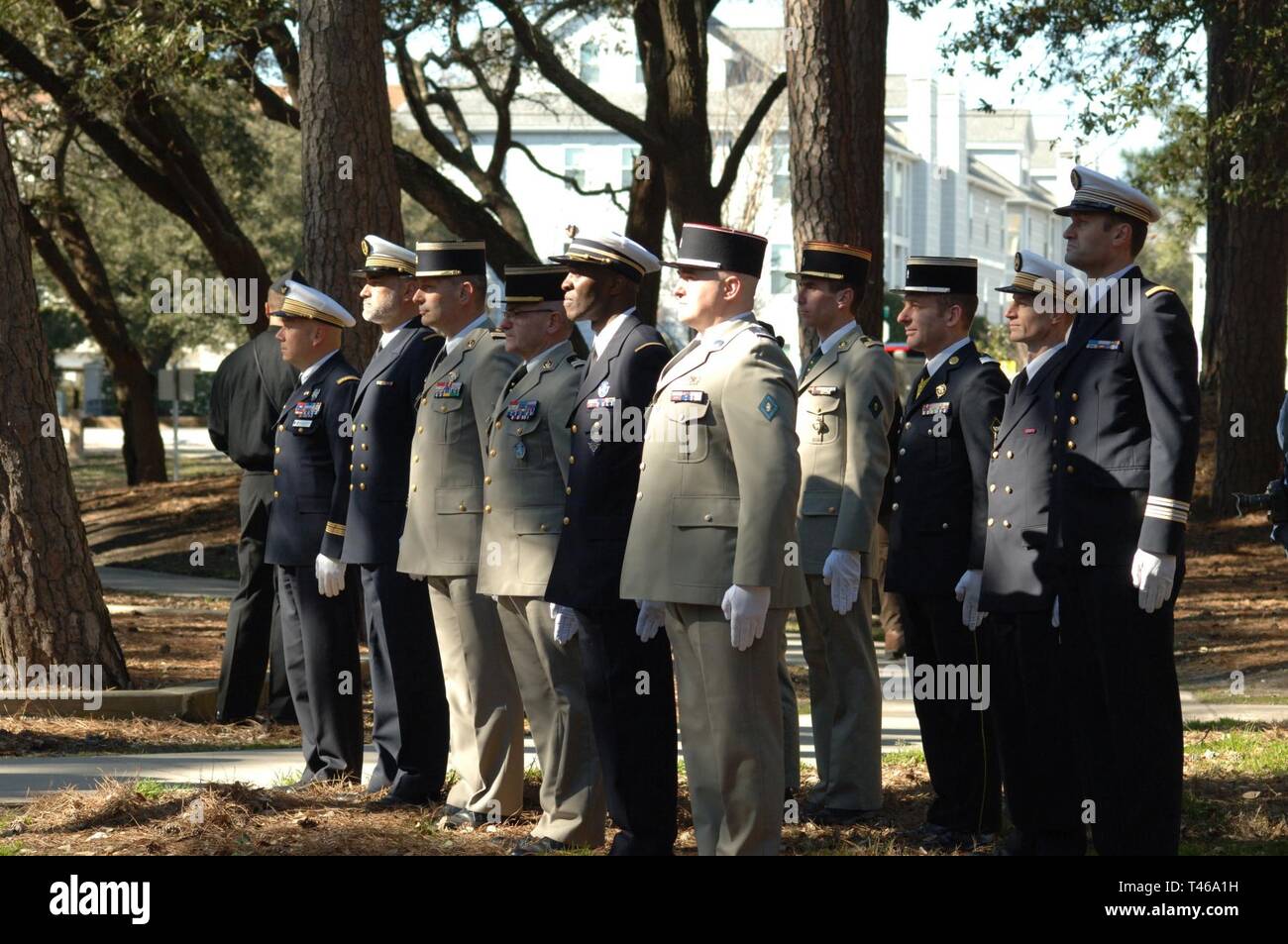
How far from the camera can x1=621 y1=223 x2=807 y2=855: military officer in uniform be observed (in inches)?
224

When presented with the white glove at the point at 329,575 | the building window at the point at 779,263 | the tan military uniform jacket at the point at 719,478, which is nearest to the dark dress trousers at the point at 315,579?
the white glove at the point at 329,575

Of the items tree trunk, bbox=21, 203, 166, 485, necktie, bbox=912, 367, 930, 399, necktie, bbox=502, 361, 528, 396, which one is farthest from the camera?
tree trunk, bbox=21, 203, 166, 485

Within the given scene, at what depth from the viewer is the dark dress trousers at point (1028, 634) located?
6281 mm

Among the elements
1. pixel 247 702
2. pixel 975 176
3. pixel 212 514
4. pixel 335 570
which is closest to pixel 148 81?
pixel 212 514

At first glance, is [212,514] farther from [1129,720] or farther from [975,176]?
[975,176]

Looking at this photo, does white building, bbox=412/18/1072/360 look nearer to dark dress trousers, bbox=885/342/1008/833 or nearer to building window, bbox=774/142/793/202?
building window, bbox=774/142/793/202

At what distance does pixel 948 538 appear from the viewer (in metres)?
7.09

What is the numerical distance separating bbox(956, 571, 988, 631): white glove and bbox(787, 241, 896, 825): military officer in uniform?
0.53 metres

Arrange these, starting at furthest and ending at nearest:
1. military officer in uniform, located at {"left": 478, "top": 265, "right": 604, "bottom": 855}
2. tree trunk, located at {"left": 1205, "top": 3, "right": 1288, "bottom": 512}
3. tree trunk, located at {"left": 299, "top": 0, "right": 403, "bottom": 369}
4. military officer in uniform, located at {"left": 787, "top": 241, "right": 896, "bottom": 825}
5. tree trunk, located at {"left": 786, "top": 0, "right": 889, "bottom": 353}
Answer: tree trunk, located at {"left": 1205, "top": 3, "right": 1288, "bottom": 512} → tree trunk, located at {"left": 786, "top": 0, "right": 889, "bottom": 353} → tree trunk, located at {"left": 299, "top": 0, "right": 403, "bottom": 369} → military officer in uniform, located at {"left": 787, "top": 241, "right": 896, "bottom": 825} → military officer in uniform, located at {"left": 478, "top": 265, "right": 604, "bottom": 855}

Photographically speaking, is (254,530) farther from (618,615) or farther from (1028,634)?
(1028,634)

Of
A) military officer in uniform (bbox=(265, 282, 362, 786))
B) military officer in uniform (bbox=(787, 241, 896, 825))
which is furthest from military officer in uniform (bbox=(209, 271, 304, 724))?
military officer in uniform (bbox=(787, 241, 896, 825))

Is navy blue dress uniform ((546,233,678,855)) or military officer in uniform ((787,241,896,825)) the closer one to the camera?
navy blue dress uniform ((546,233,678,855))

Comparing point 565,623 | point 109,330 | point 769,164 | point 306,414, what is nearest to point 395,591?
point 306,414

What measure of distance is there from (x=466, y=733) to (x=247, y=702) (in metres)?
3.21
